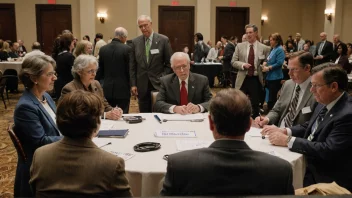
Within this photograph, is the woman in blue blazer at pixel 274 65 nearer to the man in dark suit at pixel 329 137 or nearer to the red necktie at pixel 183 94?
the red necktie at pixel 183 94

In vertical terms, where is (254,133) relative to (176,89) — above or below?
below

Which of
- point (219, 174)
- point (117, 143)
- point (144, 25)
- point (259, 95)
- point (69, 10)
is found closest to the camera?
point (219, 174)

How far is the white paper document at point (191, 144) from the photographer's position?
2533 millimetres

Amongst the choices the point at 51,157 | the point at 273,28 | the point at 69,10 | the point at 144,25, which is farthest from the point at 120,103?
the point at 273,28

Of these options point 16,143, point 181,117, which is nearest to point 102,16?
point 181,117

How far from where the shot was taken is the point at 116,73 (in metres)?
5.33

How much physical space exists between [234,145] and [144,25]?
152 inches

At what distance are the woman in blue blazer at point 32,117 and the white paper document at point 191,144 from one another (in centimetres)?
89

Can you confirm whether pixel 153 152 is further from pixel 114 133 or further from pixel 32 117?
pixel 32 117

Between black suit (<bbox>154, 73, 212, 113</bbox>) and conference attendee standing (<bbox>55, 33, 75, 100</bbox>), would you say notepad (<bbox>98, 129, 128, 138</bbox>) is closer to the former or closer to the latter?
black suit (<bbox>154, 73, 212, 113</bbox>)

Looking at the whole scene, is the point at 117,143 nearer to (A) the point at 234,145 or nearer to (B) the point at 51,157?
(B) the point at 51,157

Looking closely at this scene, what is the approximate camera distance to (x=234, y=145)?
5.06 feet

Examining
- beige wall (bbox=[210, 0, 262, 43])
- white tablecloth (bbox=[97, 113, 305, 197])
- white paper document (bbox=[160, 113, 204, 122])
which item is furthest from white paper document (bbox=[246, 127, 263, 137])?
beige wall (bbox=[210, 0, 262, 43])

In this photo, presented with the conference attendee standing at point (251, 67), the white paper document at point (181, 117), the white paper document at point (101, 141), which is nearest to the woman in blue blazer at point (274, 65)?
the conference attendee standing at point (251, 67)
